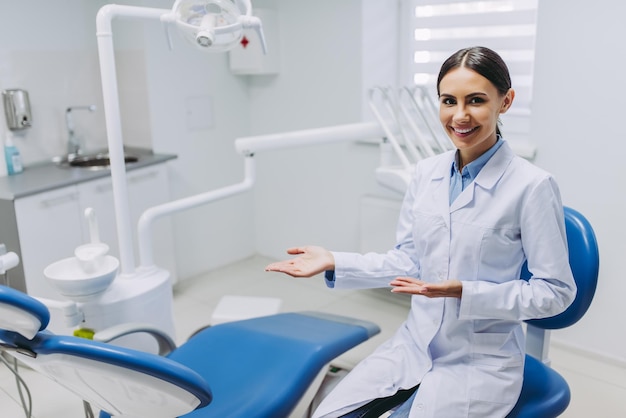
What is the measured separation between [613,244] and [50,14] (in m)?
2.84

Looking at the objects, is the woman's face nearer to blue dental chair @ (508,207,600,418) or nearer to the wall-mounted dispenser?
blue dental chair @ (508,207,600,418)

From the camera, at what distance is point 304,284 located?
3.44 m

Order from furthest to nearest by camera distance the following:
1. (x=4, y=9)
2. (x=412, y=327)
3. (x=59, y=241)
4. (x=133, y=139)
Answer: (x=133, y=139), (x=4, y=9), (x=59, y=241), (x=412, y=327)

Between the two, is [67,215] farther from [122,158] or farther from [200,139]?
[200,139]

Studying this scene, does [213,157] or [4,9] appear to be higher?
[4,9]

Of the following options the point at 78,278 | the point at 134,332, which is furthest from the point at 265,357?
the point at 78,278

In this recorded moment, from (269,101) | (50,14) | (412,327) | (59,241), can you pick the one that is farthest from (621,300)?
(50,14)

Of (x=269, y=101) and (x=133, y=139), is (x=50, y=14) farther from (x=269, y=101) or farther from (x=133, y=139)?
(x=269, y=101)

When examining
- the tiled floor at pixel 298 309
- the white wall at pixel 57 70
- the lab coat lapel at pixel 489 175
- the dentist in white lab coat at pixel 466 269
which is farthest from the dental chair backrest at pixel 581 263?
the white wall at pixel 57 70

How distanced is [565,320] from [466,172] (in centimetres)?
50

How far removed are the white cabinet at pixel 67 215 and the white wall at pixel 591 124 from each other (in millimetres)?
1866

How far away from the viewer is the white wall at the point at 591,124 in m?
2.26

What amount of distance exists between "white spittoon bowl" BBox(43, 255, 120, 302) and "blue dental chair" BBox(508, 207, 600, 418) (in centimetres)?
127

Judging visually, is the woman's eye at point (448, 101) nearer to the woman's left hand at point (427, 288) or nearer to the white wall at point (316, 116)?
the woman's left hand at point (427, 288)
